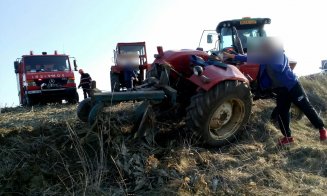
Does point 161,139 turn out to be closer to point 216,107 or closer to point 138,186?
point 216,107

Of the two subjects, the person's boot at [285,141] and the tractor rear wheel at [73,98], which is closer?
the person's boot at [285,141]

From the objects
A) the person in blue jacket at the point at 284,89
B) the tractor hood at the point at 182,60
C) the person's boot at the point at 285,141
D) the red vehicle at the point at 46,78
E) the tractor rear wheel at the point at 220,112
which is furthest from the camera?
the red vehicle at the point at 46,78

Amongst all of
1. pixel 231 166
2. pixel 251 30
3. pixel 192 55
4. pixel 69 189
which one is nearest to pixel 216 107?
pixel 231 166

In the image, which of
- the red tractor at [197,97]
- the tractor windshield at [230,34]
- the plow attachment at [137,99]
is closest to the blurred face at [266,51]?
the red tractor at [197,97]

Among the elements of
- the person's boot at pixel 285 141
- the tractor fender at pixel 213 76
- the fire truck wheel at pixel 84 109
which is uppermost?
the tractor fender at pixel 213 76

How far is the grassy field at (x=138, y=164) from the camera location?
159 inches

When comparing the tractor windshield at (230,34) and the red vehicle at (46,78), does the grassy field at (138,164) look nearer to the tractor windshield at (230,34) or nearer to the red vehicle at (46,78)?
the tractor windshield at (230,34)

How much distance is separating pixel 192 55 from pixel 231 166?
2101 mm

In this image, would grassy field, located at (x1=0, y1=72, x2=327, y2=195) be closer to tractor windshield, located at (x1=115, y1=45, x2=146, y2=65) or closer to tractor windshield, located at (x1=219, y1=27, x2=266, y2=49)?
tractor windshield, located at (x1=219, y1=27, x2=266, y2=49)

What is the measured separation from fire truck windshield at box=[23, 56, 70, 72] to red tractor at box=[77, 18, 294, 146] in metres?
9.71

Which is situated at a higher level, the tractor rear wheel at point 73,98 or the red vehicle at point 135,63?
the red vehicle at point 135,63

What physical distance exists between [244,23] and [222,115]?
634 centimetres

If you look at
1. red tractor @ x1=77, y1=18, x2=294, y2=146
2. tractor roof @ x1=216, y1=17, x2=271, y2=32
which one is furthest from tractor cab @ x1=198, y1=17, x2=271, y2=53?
red tractor @ x1=77, y1=18, x2=294, y2=146

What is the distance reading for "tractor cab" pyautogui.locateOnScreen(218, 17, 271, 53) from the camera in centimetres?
1105
